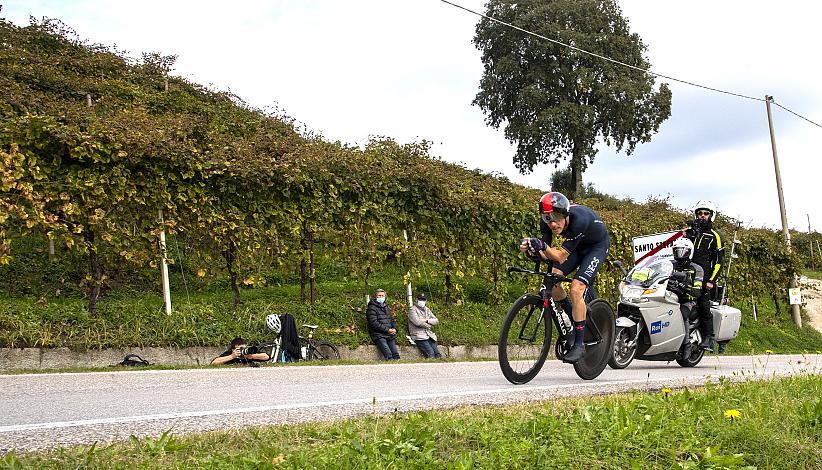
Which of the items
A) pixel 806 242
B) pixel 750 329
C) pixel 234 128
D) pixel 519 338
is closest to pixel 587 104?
pixel 806 242

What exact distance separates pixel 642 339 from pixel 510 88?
42249mm

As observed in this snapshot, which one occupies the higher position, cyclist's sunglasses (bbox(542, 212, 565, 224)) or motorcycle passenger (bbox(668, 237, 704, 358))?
cyclist's sunglasses (bbox(542, 212, 565, 224))

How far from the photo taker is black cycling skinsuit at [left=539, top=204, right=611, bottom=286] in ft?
24.4

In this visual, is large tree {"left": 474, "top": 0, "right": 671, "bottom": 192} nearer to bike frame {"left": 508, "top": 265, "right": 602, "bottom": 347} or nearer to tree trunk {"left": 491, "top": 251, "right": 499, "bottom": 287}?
tree trunk {"left": 491, "top": 251, "right": 499, "bottom": 287}

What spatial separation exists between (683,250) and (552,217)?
3.93 metres

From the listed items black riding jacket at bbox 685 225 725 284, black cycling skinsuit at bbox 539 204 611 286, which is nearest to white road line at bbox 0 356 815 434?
black cycling skinsuit at bbox 539 204 611 286

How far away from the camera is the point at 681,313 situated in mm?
10195

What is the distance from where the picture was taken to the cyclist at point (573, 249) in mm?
7254

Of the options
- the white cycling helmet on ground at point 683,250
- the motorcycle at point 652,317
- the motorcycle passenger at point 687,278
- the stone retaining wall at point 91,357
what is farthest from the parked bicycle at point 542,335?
the stone retaining wall at point 91,357

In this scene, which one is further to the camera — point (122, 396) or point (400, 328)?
point (400, 328)

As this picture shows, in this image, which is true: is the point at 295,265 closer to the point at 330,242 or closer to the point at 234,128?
the point at 330,242

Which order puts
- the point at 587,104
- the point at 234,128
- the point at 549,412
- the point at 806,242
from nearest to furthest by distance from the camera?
the point at 549,412 < the point at 234,128 < the point at 806,242 < the point at 587,104

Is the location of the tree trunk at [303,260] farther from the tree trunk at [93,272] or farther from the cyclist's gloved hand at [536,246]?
the cyclist's gloved hand at [536,246]

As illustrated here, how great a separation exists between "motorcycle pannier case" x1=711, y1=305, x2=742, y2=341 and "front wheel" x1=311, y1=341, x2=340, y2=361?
600 cm
